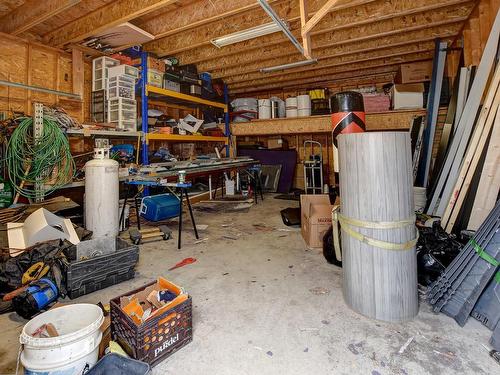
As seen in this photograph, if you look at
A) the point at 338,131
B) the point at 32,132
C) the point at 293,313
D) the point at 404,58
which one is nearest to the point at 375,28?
the point at 404,58

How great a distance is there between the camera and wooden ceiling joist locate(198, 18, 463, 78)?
3.60 m

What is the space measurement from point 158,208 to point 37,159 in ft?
4.67

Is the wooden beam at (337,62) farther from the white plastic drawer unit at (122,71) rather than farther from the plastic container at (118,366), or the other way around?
the plastic container at (118,366)

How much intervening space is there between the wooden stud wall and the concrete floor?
3026 millimetres

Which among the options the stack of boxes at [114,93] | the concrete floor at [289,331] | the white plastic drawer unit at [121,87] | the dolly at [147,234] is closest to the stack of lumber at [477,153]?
the concrete floor at [289,331]

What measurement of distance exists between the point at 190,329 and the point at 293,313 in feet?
2.06

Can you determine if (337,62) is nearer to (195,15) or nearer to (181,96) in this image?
(195,15)

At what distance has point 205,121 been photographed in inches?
241

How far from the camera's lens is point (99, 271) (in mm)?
1862

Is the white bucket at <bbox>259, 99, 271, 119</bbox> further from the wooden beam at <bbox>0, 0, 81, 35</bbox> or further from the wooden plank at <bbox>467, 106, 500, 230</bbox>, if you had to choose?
the wooden plank at <bbox>467, 106, 500, 230</bbox>

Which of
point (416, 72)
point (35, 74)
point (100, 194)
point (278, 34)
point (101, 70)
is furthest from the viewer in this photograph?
point (416, 72)

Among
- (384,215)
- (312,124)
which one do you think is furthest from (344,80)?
(384,215)

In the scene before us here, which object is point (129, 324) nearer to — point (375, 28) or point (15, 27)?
point (15, 27)

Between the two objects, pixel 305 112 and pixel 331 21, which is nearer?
pixel 331 21
